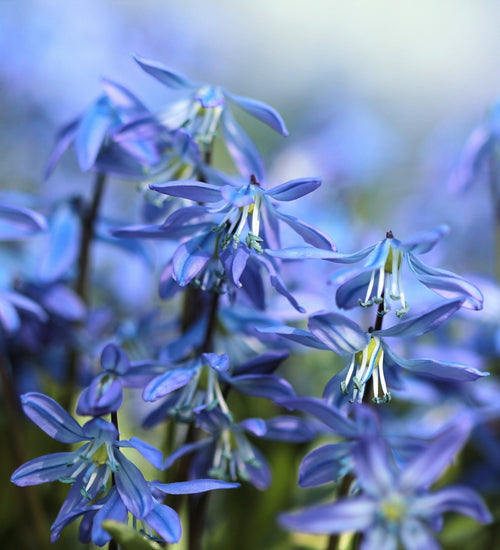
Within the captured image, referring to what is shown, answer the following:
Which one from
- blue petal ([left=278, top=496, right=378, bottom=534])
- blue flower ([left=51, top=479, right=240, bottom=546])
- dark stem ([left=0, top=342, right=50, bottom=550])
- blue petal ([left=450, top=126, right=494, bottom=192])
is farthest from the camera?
blue petal ([left=450, top=126, right=494, bottom=192])

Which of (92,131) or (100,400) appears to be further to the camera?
(92,131)

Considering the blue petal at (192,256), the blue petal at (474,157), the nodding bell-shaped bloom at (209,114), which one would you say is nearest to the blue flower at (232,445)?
the blue petal at (192,256)

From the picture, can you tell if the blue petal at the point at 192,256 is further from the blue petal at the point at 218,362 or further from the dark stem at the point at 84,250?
the dark stem at the point at 84,250

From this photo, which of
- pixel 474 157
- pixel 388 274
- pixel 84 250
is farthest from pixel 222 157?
pixel 388 274

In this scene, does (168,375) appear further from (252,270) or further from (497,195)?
(497,195)

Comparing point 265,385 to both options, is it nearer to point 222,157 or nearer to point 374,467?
point 374,467

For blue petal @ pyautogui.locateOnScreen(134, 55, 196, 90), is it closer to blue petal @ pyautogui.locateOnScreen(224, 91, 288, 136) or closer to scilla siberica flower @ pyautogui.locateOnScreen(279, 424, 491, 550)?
blue petal @ pyautogui.locateOnScreen(224, 91, 288, 136)

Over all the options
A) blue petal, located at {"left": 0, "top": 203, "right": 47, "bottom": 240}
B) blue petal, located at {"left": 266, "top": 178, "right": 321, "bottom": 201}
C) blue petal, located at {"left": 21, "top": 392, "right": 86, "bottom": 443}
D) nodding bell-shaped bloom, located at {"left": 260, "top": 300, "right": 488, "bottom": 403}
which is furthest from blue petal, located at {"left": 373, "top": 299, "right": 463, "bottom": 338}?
blue petal, located at {"left": 0, "top": 203, "right": 47, "bottom": 240}
